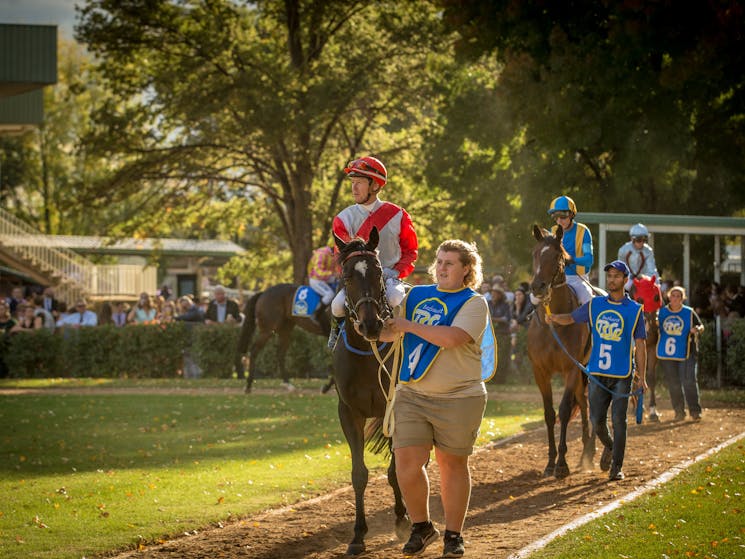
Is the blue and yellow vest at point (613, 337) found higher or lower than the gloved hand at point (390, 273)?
lower

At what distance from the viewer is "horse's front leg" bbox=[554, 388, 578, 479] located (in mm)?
10211

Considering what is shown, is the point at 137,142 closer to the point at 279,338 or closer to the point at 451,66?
the point at 451,66

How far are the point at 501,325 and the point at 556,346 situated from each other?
10801 millimetres

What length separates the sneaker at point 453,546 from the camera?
6.56 m

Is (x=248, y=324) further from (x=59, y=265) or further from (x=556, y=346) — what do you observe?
(x=59, y=265)

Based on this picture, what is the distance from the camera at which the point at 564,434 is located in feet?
34.0

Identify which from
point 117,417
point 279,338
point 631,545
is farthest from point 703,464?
point 279,338

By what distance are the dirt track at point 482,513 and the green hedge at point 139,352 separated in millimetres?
11616

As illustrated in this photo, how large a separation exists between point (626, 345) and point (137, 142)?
23.4 m

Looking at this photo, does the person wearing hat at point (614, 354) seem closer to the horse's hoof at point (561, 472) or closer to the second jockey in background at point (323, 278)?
the horse's hoof at point (561, 472)

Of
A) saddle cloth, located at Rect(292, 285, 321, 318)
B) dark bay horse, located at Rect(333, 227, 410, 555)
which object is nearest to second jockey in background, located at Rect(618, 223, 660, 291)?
saddle cloth, located at Rect(292, 285, 321, 318)

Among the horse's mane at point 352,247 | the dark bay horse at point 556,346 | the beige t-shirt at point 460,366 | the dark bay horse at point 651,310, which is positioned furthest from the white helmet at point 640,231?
the beige t-shirt at point 460,366

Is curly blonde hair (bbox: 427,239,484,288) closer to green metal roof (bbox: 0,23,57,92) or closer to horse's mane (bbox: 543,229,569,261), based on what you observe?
horse's mane (bbox: 543,229,569,261)

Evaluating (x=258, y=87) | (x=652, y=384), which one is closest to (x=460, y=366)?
(x=652, y=384)
